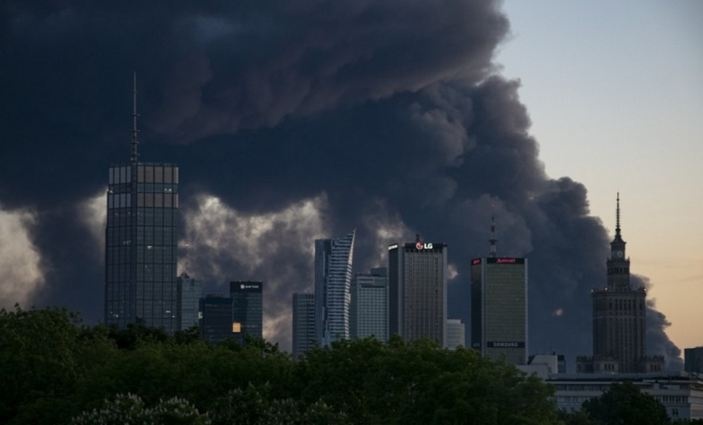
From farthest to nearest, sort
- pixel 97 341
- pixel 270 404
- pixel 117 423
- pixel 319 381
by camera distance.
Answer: pixel 97 341
pixel 319 381
pixel 270 404
pixel 117 423

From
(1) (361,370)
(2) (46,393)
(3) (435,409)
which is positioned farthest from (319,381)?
(2) (46,393)

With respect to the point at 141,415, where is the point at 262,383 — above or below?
above

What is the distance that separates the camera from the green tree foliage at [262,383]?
97.4m

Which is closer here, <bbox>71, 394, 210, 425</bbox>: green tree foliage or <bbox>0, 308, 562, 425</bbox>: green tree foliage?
<bbox>71, 394, 210, 425</bbox>: green tree foliage

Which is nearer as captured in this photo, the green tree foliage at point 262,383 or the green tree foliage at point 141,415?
the green tree foliage at point 141,415

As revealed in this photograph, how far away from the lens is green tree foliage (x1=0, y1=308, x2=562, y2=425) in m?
97.4

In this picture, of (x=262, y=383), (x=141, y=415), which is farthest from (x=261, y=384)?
(x=141, y=415)

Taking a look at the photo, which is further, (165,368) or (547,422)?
(165,368)

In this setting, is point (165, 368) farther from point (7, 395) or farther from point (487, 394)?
point (487, 394)

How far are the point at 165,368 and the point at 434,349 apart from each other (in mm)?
19063

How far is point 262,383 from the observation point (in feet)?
356

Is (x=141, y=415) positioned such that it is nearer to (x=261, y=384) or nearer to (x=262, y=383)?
(x=261, y=384)

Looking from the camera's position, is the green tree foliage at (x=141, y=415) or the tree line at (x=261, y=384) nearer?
the green tree foliage at (x=141, y=415)

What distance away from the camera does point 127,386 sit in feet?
350
